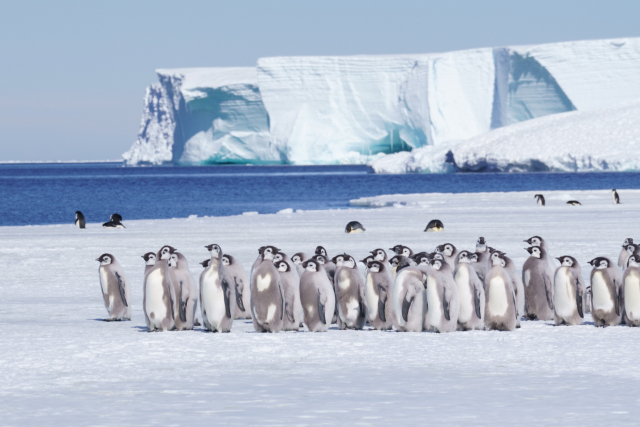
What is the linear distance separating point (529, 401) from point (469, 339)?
5.34 feet

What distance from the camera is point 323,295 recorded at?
18.8 feet

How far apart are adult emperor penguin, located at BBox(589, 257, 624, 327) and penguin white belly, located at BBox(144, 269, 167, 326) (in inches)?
100

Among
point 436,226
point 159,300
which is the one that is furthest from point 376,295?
point 436,226

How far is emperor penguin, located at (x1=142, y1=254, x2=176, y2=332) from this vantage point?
19.0 ft

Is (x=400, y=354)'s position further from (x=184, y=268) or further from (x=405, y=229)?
(x=405, y=229)

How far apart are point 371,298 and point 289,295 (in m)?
0.50

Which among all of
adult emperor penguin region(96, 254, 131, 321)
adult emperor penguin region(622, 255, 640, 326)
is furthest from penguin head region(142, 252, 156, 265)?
adult emperor penguin region(622, 255, 640, 326)

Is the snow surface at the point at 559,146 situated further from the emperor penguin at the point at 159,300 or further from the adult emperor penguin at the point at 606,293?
the emperor penguin at the point at 159,300

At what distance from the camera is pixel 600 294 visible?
5.82 meters

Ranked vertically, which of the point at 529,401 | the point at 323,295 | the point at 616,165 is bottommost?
the point at 529,401

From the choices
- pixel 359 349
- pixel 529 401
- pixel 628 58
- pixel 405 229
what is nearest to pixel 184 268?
pixel 359 349

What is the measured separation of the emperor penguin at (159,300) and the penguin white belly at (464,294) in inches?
66.5

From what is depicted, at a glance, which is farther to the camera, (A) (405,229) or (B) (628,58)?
(B) (628,58)

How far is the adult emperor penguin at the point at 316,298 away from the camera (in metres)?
5.76
